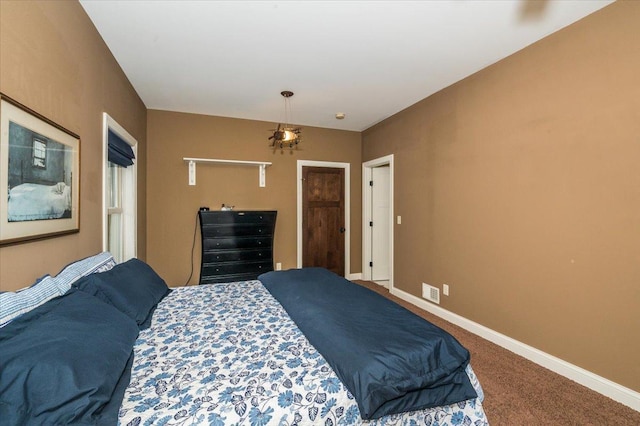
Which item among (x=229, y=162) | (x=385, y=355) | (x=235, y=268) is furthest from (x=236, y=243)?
(x=385, y=355)

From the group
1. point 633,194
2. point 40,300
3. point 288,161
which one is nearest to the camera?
point 40,300

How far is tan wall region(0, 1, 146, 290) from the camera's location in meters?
1.30

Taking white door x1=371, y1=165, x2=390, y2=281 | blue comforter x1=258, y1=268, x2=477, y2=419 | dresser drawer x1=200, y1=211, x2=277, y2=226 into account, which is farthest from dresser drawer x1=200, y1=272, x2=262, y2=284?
blue comforter x1=258, y1=268, x2=477, y2=419

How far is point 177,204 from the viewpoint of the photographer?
A: 419 cm

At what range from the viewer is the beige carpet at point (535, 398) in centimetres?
180

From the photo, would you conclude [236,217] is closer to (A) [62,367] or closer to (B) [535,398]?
(A) [62,367]

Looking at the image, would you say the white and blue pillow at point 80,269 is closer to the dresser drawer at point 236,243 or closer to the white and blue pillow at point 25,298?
the white and blue pillow at point 25,298

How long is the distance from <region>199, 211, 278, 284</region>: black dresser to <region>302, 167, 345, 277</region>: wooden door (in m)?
0.79

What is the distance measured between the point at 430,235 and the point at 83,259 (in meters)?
3.41

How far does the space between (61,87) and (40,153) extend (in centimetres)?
48

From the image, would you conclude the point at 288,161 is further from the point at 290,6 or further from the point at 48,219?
the point at 48,219

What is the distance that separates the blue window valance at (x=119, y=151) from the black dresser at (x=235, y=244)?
1137 millimetres

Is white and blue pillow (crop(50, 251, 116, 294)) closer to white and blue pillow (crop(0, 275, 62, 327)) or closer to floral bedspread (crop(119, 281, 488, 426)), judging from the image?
white and blue pillow (crop(0, 275, 62, 327))

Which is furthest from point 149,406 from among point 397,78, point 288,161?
point 288,161
